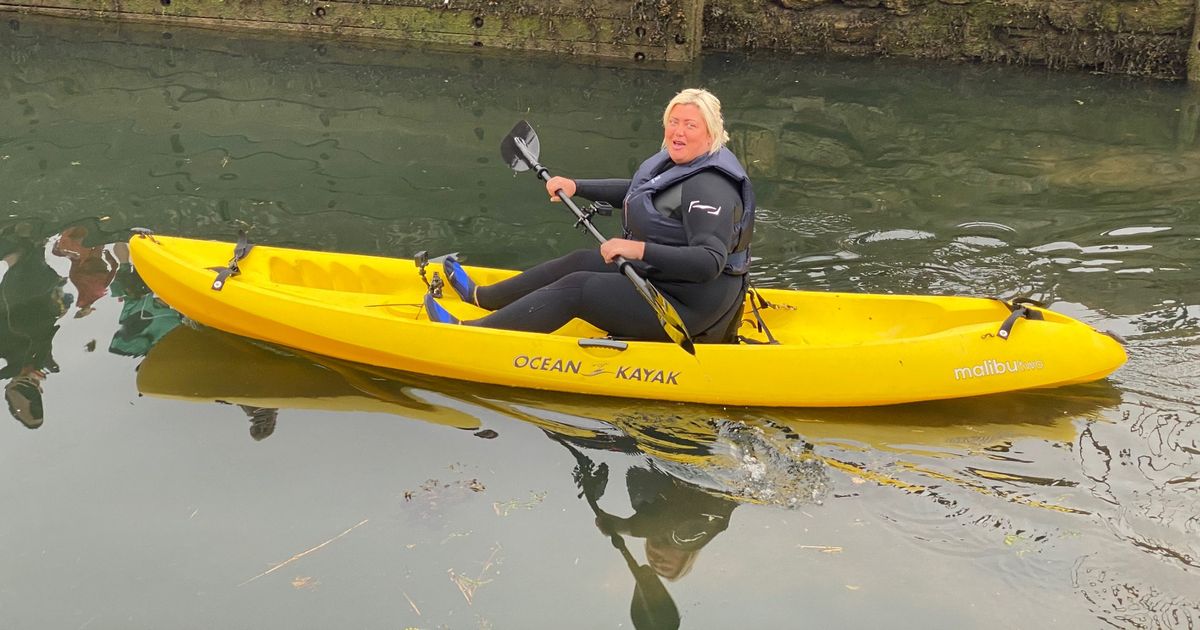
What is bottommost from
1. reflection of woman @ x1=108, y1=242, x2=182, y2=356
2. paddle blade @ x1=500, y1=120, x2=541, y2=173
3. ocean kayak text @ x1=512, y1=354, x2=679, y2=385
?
→ reflection of woman @ x1=108, y1=242, x2=182, y2=356

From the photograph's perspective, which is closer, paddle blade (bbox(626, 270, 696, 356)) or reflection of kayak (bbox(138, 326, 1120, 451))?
paddle blade (bbox(626, 270, 696, 356))

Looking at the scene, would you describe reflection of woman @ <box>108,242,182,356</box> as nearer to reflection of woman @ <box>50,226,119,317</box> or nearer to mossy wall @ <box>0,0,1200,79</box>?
reflection of woman @ <box>50,226,119,317</box>

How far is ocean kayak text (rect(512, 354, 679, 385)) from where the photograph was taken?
4.73 metres

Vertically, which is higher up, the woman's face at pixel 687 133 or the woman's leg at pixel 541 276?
the woman's face at pixel 687 133

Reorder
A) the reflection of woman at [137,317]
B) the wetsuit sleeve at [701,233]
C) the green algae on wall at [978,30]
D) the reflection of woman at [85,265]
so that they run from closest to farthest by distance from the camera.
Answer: the wetsuit sleeve at [701,233] < the reflection of woman at [137,317] < the reflection of woman at [85,265] < the green algae on wall at [978,30]

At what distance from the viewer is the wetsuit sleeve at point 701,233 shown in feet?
14.3

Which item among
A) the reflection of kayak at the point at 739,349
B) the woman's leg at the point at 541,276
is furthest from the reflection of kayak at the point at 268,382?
the woman's leg at the point at 541,276

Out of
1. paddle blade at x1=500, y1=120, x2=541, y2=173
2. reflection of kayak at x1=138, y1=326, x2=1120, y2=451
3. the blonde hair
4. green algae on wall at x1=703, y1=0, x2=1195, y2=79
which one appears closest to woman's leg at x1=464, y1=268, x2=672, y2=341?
reflection of kayak at x1=138, y1=326, x2=1120, y2=451

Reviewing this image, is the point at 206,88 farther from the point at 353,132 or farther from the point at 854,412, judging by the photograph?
the point at 854,412

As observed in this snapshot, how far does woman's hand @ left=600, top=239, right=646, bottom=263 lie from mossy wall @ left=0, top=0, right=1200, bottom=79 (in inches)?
282

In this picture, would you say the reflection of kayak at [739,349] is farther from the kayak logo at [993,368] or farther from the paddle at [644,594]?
the paddle at [644,594]

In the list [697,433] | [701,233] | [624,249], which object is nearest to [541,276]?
[624,249]

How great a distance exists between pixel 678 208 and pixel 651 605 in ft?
5.66

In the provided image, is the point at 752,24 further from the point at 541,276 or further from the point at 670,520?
the point at 670,520
